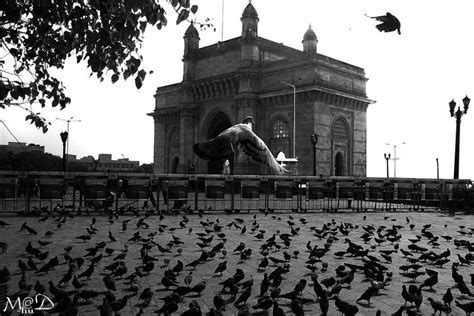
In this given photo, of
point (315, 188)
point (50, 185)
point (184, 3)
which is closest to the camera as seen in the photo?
point (184, 3)

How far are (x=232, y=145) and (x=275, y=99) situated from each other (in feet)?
72.6

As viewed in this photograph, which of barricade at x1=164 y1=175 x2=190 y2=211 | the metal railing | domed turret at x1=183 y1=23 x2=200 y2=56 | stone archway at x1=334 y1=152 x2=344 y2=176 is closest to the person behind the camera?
the metal railing

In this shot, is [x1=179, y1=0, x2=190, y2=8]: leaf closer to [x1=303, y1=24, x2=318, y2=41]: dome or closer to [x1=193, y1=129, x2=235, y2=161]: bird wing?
[x1=193, y1=129, x2=235, y2=161]: bird wing

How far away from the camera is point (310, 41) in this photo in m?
45.3

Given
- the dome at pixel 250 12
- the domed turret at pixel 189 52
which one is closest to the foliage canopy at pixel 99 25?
the dome at pixel 250 12

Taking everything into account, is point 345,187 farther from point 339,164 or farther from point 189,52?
point 189,52

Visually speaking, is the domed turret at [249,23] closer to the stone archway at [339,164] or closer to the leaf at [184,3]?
the stone archway at [339,164]

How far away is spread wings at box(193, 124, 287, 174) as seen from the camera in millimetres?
25078

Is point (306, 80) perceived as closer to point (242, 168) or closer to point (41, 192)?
point (242, 168)

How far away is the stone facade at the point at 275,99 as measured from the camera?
144 feet

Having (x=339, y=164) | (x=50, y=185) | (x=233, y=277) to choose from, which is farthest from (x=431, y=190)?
(x=339, y=164)

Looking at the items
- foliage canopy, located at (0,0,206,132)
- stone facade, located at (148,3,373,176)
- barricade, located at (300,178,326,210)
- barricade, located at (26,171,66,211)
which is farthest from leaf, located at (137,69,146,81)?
stone facade, located at (148,3,373,176)
